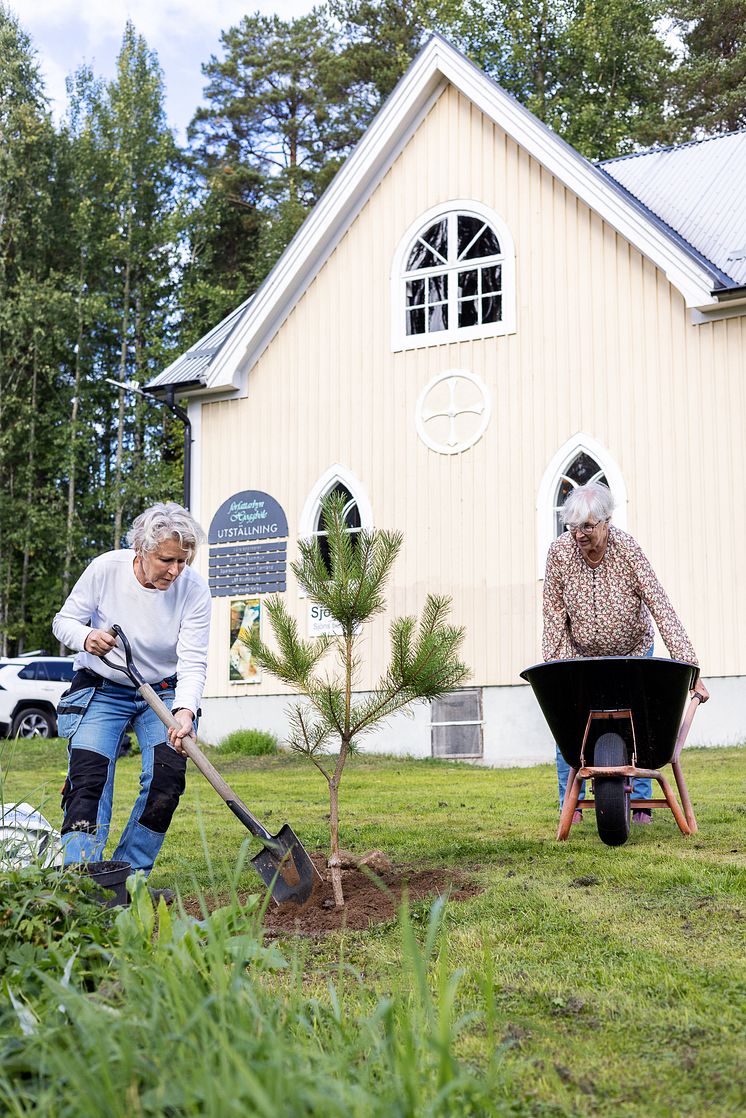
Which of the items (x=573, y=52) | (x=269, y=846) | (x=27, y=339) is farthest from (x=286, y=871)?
(x=573, y=52)

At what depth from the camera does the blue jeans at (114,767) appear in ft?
13.3

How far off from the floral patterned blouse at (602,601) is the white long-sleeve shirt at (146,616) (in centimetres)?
172

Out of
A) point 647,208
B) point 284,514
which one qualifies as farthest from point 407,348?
point 647,208

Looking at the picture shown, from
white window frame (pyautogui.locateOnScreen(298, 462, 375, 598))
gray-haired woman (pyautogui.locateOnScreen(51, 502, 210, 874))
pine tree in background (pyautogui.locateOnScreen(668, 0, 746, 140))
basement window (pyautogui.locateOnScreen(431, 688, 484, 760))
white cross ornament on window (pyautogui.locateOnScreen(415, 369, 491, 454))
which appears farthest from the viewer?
pine tree in background (pyautogui.locateOnScreen(668, 0, 746, 140))

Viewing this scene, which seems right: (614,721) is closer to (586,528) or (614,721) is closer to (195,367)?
(586,528)

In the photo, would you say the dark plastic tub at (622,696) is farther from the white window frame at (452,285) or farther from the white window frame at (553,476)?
the white window frame at (452,285)

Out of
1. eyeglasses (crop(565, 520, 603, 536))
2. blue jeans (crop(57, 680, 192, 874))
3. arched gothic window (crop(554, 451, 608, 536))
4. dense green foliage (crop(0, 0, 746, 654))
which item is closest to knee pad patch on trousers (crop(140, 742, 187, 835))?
blue jeans (crop(57, 680, 192, 874))

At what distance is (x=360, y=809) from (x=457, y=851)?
2260mm

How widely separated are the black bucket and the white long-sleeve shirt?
1.13 meters

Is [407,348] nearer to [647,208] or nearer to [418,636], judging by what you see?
[647,208]

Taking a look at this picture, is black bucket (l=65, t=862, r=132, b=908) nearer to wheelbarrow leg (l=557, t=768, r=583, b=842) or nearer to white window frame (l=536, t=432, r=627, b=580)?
wheelbarrow leg (l=557, t=768, r=583, b=842)

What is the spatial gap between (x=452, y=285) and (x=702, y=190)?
325 cm

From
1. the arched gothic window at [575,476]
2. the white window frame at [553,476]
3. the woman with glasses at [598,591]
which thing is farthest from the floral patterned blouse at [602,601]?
the arched gothic window at [575,476]

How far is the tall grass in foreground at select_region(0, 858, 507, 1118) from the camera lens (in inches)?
64.0
